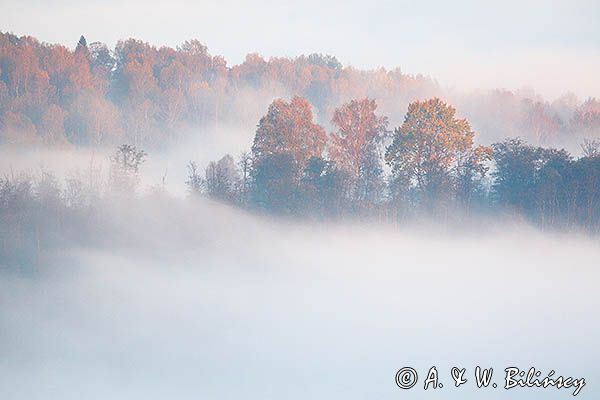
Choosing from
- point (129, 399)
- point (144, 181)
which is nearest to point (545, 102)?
point (144, 181)

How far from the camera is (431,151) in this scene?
143ft

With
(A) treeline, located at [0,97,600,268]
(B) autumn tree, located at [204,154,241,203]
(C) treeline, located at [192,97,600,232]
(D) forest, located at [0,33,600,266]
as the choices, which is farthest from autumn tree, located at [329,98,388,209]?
(B) autumn tree, located at [204,154,241,203]

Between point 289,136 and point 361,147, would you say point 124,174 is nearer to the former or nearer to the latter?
point 289,136

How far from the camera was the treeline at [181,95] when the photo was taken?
73688mm

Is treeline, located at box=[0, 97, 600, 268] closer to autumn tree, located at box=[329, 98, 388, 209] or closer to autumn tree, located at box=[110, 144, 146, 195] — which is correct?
autumn tree, located at box=[110, 144, 146, 195]

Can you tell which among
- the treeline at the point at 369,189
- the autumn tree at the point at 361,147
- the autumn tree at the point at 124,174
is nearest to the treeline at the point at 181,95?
the autumn tree at the point at 124,174

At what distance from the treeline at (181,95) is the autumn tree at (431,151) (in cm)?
3019

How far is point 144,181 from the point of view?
5544 cm

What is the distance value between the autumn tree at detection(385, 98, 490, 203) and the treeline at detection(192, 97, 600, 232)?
0.14 feet

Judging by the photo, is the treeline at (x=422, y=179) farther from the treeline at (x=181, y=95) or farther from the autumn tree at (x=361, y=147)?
the treeline at (x=181, y=95)

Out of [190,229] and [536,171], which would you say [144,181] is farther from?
[536,171]

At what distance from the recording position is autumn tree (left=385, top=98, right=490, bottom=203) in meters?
43.4

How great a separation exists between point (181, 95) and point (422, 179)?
44678 mm

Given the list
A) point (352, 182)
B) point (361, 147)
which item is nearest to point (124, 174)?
point (352, 182)
